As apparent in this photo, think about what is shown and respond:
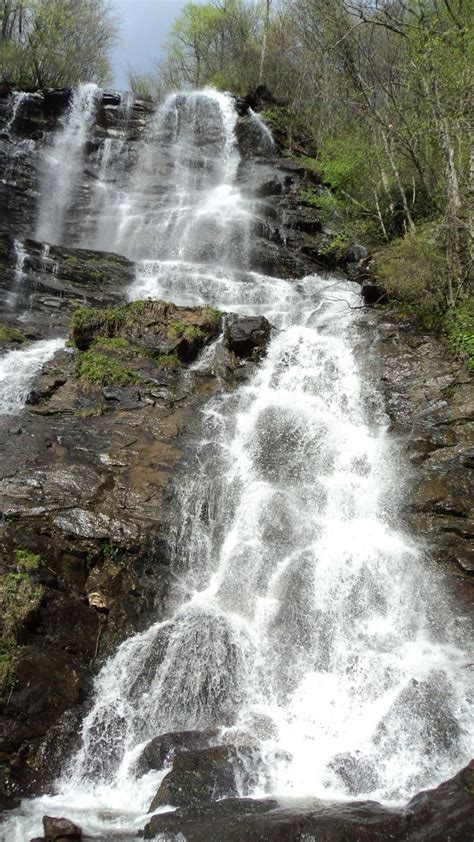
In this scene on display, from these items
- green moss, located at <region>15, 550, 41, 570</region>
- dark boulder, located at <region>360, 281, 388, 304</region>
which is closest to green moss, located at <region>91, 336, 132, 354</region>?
green moss, located at <region>15, 550, 41, 570</region>

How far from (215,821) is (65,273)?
1530 centimetres

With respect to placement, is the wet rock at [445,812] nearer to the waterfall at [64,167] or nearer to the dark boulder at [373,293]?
A: the dark boulder at [373,293]

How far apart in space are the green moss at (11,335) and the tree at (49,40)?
20.3m

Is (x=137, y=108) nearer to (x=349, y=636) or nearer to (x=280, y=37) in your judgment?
(x=280, y=37)

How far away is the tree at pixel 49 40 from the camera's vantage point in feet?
94.8

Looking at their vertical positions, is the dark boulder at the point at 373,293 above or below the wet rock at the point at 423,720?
above

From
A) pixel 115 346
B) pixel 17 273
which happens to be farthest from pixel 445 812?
pixel 17 273

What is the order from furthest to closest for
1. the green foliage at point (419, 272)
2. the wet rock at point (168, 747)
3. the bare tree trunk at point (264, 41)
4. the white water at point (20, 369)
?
the bare tree trunk at point (264, 41)
the green foliage at point (419, 272)
the white water at point (20, 369)
the wet rock at point (168, 747)

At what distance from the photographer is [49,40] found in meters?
29.9

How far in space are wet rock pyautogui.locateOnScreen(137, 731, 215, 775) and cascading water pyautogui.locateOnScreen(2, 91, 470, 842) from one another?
118mm

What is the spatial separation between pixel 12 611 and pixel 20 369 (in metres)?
6.67

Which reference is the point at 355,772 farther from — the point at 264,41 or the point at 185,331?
the point at 264,41

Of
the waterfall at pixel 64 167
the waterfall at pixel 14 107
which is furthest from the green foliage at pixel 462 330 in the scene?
the waterfall at pixel 14 107

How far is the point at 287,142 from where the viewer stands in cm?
2758
